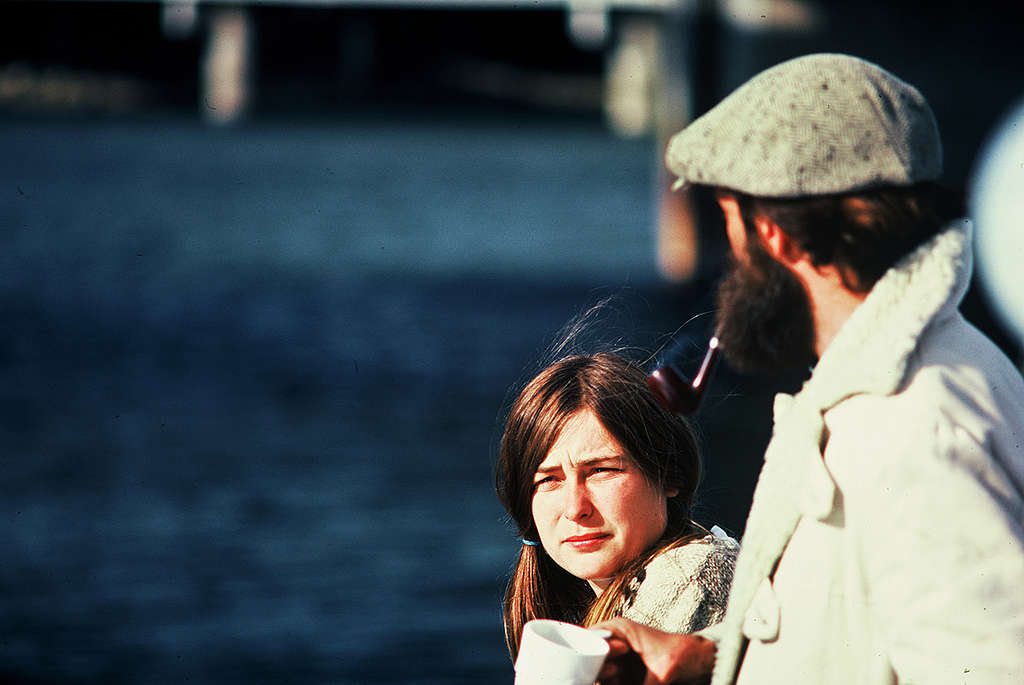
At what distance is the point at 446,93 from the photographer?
108 m

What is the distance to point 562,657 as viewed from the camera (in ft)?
7.38

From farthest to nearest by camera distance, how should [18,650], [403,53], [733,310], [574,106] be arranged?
[574,106] → [403,53] → [18,650] → [733,310]

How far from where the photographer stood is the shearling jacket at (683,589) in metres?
2.55

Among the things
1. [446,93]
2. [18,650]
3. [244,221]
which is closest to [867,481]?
[18,650]

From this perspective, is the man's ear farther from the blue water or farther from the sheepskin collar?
the blue water

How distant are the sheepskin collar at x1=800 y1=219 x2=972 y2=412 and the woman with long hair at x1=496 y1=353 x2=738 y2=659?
1.96 feet

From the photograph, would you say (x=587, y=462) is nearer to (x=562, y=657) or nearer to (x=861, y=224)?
(x=562, y=657)

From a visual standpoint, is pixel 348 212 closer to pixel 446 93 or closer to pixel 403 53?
pixel 403 53

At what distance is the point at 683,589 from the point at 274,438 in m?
18.9

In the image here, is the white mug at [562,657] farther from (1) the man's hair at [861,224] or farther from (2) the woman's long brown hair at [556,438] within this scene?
(1) the man's hair at [861,224]

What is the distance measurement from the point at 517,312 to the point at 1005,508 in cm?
3098

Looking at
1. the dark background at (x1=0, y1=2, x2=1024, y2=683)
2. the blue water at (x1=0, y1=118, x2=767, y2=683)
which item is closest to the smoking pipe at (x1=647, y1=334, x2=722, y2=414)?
the dark background at (x1=0, y1=2, x2=1024, y2=683)

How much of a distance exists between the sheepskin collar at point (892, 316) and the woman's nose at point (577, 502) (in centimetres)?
68

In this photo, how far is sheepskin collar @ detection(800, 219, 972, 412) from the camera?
2.07m
